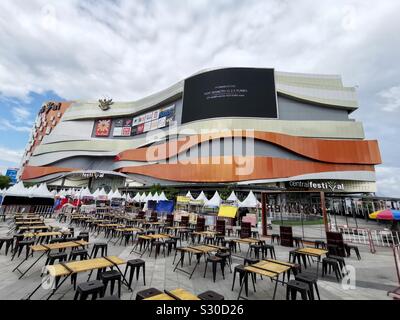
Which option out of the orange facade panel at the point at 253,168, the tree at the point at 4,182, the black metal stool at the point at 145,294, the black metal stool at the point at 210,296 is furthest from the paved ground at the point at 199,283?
the tree at the point at 4,182

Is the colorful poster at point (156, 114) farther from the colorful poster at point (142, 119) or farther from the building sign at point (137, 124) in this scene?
the colorful poster at point (142, 119)

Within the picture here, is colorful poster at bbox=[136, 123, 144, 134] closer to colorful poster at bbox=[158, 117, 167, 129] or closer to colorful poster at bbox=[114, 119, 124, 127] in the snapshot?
colorful poster at bbox=[158, 117, 167, 129]

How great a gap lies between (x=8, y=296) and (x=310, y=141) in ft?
152

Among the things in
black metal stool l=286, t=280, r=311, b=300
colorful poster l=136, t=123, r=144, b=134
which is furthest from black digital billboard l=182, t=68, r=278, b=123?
black metal stool l=286, t=280, r=311, b=300

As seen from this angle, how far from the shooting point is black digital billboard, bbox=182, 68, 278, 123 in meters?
45.7

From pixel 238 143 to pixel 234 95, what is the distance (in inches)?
478

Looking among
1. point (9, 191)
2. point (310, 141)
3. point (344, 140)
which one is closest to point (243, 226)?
point (9, 191)

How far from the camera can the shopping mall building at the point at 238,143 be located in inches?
1603

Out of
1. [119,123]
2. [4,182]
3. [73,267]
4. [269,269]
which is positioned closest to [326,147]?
[269,269]

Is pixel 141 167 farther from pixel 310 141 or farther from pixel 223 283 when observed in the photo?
pixel 223 283

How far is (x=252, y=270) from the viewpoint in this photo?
4961 millimetres

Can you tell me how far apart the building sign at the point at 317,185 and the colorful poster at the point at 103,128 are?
188 feet

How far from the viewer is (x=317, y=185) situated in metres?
40.2
